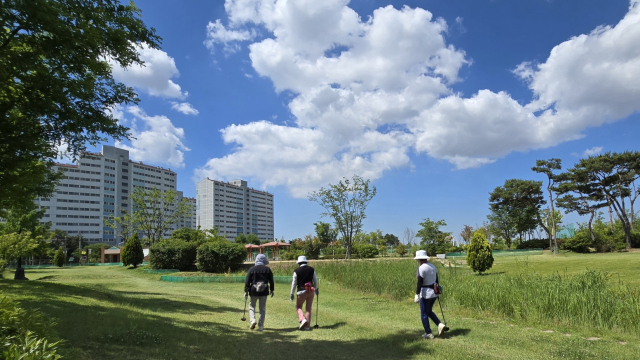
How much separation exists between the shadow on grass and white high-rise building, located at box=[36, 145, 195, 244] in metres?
96.3

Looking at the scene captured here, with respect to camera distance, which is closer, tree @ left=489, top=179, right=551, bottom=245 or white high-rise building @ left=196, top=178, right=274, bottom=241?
tree @ left=489, top=179, right=551, bottom=245

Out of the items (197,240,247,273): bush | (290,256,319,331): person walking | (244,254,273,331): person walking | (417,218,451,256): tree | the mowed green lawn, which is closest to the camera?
the mowed green lawn

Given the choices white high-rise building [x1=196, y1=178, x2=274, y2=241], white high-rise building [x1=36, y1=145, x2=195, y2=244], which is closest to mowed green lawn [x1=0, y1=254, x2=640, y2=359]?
white high-rise building [x1=36, y1=145, x2=195, y2=244]

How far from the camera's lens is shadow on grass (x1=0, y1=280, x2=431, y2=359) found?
5316mm

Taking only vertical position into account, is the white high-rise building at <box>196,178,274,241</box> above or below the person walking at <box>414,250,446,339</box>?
above

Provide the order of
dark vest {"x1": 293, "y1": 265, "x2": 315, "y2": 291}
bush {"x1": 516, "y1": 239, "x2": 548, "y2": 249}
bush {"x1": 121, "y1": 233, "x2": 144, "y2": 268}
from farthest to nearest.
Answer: bush {"x1": 516, "y1": 239, "x2": 548, "y2": 249} < bush {"x1": 121, "y1": 233, "x2": 144, "y2": 268} < dark vest {"x1": 293, "y1": 265, "x2": 315, "y2": 291}

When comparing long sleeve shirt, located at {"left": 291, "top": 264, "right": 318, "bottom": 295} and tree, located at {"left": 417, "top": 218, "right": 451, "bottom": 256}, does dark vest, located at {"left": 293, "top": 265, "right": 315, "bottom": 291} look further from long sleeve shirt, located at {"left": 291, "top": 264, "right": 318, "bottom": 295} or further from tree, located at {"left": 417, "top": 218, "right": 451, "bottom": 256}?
tree, located at {"left": 417, "top": 218, "right": 451, "bottom": 256}

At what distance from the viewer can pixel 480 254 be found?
18.1 meters

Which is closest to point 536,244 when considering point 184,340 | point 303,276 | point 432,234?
point 432,234

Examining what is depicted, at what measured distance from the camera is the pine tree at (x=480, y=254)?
18.1 metres

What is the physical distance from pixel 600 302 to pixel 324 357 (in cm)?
578

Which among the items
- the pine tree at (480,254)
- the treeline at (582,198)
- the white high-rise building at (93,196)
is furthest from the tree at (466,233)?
the white high-rise building at (93,196)

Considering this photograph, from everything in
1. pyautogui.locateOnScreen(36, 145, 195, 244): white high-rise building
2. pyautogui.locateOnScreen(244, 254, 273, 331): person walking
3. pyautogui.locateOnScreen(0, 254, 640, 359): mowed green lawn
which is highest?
pyautogui.locateOnScreen(36, 145, 195, 244): white high-rise building

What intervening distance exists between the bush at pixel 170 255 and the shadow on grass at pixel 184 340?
1881cm
